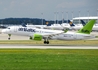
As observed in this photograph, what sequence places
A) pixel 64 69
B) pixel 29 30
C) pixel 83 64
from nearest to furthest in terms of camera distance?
pixel 64 69, pixel 83 64, pixel 29 30

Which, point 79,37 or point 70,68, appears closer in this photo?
point 70,68

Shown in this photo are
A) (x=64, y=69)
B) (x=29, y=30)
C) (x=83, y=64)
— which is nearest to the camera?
(x=64, y=69)

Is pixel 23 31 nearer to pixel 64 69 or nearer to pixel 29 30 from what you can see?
pixel 29 30

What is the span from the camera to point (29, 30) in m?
58.8

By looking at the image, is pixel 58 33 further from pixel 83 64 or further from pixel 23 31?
pixel 83 64

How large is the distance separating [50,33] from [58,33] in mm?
1482

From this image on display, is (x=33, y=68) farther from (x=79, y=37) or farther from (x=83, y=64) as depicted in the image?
(x=79, y=37)

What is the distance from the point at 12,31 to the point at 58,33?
27.1 ft

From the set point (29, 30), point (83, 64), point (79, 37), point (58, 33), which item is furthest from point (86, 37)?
point (83, 64)

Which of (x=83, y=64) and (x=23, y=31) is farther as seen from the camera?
(x=23, y=31)

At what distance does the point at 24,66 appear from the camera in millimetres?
26422

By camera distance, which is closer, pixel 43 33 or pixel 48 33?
pixel 43 33

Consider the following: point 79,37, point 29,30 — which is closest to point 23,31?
point 29,30

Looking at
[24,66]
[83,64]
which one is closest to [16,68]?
[24,66]
